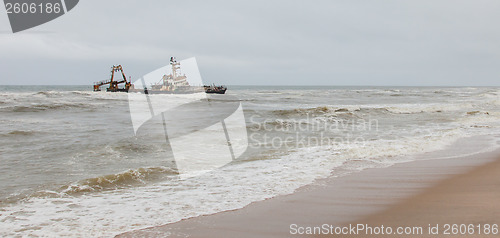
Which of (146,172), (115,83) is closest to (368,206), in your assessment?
(146,172)

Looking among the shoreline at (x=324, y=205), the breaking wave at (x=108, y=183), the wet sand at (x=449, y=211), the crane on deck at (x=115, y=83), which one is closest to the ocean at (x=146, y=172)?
the breaking wave at (x=108, y=183)

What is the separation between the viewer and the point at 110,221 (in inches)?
130

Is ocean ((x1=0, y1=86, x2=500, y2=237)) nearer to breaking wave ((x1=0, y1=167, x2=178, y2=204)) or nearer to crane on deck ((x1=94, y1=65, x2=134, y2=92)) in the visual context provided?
breaking wave ((x1=0, y1=167, x2=178, y2=204))

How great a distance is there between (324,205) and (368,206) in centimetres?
46

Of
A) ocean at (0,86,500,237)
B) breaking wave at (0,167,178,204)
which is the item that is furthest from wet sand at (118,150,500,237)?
breaking wave at (0,167,178,204)

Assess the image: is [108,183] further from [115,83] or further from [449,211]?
[115,83]

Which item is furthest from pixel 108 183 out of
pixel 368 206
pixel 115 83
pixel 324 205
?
pixel 115 83

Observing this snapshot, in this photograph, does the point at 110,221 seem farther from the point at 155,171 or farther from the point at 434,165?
the point at 434,165

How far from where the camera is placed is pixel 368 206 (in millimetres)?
3570

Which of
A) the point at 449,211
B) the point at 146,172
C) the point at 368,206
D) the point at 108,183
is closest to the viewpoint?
the point at 449,211

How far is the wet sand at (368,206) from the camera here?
3.03m

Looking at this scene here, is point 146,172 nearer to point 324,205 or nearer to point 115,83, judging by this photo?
point 324,205

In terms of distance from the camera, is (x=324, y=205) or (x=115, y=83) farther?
(x=115, y=83)

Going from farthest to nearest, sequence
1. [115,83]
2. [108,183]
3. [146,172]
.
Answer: [115,83] → [146,172] → [108,183]
